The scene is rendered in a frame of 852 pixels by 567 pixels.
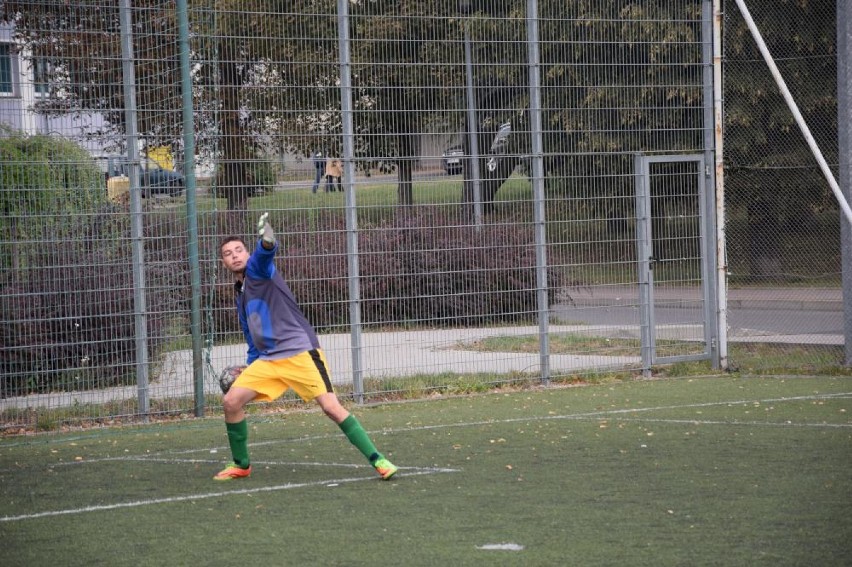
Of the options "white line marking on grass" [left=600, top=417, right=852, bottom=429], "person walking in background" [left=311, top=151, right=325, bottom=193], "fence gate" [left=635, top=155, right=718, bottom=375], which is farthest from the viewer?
"fence gate" [left=635, top=155, right=718, bottom=375]

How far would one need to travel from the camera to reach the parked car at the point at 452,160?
1266 cm

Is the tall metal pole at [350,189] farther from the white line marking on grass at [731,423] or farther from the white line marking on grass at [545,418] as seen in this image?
the white line marking on grass at [731,423]

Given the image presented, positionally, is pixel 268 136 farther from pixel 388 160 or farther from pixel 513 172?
pixel 513 172

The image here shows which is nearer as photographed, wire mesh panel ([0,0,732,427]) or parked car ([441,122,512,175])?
wire mesh panel ([0,0,732,427])

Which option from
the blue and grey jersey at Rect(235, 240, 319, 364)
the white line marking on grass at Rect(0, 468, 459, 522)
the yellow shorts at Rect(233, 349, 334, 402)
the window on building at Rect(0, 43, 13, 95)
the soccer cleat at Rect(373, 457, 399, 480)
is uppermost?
the window on building at Rect(0, 43, 13, 95)

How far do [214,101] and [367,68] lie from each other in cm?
164

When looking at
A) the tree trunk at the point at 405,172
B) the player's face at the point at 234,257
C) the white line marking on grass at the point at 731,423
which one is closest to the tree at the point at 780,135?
the tree trunk at the point at 405,172

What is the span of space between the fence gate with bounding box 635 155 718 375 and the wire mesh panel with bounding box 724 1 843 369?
0.60 m

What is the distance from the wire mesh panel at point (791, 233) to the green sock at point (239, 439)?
7.50 metres

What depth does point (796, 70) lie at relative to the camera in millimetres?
15023

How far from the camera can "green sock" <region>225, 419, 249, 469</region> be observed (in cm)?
828

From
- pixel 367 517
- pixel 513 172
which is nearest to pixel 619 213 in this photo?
pixel 513 172

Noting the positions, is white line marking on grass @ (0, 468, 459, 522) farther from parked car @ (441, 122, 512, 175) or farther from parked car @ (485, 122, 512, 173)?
parked car @ (485, 122, 512, 173)

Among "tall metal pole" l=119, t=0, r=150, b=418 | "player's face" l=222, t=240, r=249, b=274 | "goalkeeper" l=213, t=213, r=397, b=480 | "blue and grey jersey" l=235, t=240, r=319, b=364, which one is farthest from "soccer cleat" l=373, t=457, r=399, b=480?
"tall metal pole" l=119, t=0, r=150, b=418
